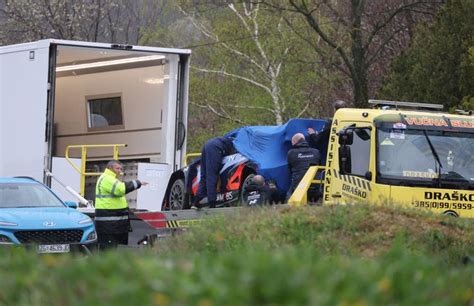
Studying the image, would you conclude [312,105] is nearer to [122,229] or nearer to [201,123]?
[201,123]

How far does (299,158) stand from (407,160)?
6.11 ft

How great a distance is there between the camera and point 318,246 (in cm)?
920

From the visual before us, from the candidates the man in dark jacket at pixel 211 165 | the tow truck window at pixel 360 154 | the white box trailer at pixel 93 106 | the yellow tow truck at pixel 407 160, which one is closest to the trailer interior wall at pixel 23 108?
the white box trailer at pixel 93 106

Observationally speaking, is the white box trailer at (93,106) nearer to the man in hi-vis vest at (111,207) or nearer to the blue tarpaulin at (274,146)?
the man in hi-vis vest at (111,207)

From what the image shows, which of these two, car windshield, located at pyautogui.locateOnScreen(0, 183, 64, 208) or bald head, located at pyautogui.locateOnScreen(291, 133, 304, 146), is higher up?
bald head, located at pyautogui.locateOnScreen(291, 133, 304, 146)

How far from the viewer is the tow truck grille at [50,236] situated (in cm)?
1458

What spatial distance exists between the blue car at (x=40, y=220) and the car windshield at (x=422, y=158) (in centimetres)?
431

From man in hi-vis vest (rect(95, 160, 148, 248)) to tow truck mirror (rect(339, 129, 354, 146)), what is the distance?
11.2 feet

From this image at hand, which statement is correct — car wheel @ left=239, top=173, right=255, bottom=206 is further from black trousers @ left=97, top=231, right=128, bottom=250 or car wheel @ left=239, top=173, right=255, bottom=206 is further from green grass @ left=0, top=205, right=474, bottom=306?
green grass @ left=0, top=205, right=474, bottom=306

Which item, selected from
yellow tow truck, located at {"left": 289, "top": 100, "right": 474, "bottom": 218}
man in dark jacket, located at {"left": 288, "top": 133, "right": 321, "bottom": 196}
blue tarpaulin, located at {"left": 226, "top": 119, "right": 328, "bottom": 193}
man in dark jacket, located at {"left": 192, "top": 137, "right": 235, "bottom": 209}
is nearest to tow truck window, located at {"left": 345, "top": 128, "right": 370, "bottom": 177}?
yellow tow truck, located at {"left": 289, "top": 100, "right": 474, "bottom": 218}

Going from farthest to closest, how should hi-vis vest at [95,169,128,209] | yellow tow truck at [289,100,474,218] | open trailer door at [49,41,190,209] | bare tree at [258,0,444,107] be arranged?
bare tree at [258,0,444,107] < open trailer door at [49,41,190,209] < hi-vis vest at [95,169,128,209] < yellow tow truck at [289,100,474,218]

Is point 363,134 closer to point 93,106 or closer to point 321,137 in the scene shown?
point 321,137

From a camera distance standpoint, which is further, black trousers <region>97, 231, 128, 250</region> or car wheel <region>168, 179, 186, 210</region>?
car wheel <region>168, 179, 186, 210</region>

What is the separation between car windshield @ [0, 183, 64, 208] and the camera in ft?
51.2
